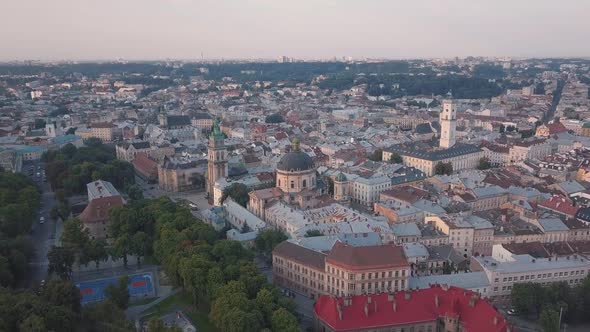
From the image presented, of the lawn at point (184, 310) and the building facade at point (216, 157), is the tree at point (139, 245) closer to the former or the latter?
the lawn at point (184, 310)

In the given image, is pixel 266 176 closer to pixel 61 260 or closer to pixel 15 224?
pixel 15 224

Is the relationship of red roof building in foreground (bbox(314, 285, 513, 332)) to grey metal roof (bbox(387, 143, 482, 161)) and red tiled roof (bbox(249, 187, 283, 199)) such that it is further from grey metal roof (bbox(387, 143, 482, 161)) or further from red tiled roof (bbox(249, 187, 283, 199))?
grey metal roof (bbox(387, 143, 482, 161))

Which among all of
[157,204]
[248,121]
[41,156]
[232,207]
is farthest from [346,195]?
[248,121]

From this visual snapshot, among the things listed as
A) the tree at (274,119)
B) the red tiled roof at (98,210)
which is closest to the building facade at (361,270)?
the red tiled roof at (98,210)

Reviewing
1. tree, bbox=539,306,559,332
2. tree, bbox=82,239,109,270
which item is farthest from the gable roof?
tree, bbox=82,239,109,270

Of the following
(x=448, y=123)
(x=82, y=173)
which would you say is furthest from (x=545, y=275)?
(x=82, y=173)

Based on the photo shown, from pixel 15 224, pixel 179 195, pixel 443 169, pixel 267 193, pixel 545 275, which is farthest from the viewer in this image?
pixel 443 169
